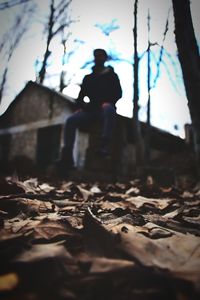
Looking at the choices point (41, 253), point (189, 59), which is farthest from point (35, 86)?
point (41, 253)

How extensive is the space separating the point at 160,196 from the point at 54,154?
9.87 metres

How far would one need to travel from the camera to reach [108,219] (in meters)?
1.31

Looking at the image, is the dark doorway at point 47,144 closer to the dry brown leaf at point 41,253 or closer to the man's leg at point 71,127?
the man's leg at point 71,127

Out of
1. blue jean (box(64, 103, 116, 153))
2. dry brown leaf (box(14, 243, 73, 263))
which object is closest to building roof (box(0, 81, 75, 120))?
blue jean (box(64, 103, 116, 153))

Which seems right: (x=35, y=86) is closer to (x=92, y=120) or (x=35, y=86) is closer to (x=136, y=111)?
(x=136, y=111)

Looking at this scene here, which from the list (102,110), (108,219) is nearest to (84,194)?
(108,219)

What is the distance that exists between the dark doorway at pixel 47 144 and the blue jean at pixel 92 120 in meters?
7.77

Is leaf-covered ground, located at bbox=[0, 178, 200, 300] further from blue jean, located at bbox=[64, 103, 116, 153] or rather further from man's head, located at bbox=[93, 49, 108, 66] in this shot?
man's head, located at bbox=[93, 49, 108, 66]

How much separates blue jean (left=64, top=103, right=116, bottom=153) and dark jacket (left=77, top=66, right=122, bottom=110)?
126mm

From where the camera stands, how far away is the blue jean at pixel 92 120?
3916 millimetres

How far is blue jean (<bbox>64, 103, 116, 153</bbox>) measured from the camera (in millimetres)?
3916

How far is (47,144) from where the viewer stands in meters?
12.5

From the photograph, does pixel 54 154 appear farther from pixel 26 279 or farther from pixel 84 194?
pixel 26 279

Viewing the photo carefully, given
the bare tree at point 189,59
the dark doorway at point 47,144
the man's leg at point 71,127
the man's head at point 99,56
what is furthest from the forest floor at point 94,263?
the dark doorway at point 47,144
